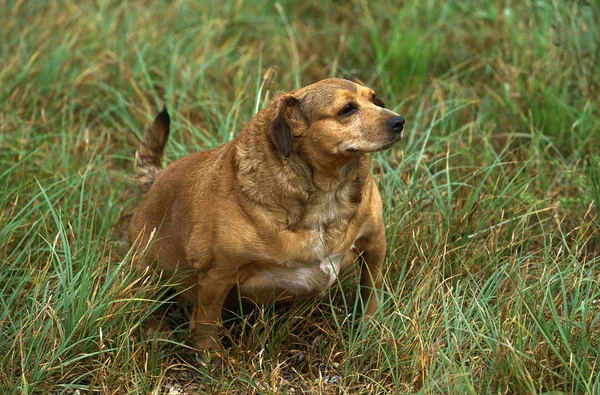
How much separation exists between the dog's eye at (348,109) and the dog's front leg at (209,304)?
35.5 inches

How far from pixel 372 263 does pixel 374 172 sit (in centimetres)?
118

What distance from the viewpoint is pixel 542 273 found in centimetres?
426

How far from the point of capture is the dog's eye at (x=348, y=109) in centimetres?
411

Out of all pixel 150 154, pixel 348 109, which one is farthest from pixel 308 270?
pixel 150 154

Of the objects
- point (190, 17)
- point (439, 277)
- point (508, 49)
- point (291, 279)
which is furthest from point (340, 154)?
point (190, 17)

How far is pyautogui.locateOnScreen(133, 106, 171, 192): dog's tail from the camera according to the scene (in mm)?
5137

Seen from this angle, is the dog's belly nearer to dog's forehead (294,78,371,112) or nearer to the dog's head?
the dog's head

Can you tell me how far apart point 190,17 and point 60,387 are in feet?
14.0

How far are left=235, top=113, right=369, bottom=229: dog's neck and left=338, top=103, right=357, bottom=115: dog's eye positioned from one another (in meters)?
0.22

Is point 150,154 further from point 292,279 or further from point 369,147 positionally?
point 369,147

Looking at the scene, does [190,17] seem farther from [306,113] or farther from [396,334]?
[396,334]

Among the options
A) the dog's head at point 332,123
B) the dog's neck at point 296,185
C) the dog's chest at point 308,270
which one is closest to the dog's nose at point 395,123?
the dog's head at point 332,123

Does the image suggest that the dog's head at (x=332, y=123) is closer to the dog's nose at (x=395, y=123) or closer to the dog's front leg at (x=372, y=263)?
the dog's nose at (x=395, y=123)

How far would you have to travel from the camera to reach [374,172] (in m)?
5.59
